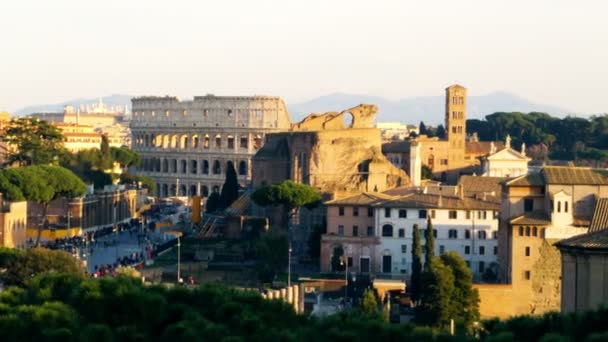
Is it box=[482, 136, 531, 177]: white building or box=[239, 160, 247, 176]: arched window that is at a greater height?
box=[239, 160, 247, 176]: arched window

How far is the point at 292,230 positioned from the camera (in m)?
61.2

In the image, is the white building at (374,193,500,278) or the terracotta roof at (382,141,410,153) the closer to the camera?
the white building at (374,193,500,278)

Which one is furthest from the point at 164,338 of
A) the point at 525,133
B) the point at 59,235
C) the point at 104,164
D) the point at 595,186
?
the point at 525,133

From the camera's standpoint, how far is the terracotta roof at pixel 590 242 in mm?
33719

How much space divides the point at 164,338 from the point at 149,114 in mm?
97791

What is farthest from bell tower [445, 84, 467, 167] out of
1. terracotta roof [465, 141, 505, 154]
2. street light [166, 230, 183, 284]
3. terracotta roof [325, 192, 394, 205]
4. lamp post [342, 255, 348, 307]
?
lamp post [342, 255, 348, 307]

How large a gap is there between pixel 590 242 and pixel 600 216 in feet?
29.2

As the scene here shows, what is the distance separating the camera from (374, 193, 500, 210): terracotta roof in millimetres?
54750

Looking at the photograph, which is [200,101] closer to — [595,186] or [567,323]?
[595,186]

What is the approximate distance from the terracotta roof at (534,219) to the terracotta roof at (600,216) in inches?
116

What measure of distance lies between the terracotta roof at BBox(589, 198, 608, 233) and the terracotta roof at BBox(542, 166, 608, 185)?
11.5 feet

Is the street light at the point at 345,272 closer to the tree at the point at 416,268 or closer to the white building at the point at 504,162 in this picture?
the tree at the point at 416,268

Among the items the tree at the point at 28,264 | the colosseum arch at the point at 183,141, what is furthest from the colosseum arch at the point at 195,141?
the tree at the point at 28,264

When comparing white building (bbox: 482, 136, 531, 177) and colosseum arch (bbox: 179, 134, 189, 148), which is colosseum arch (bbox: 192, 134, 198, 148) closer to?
colosseum arch (bbox: 179, 134, 189, 148)
